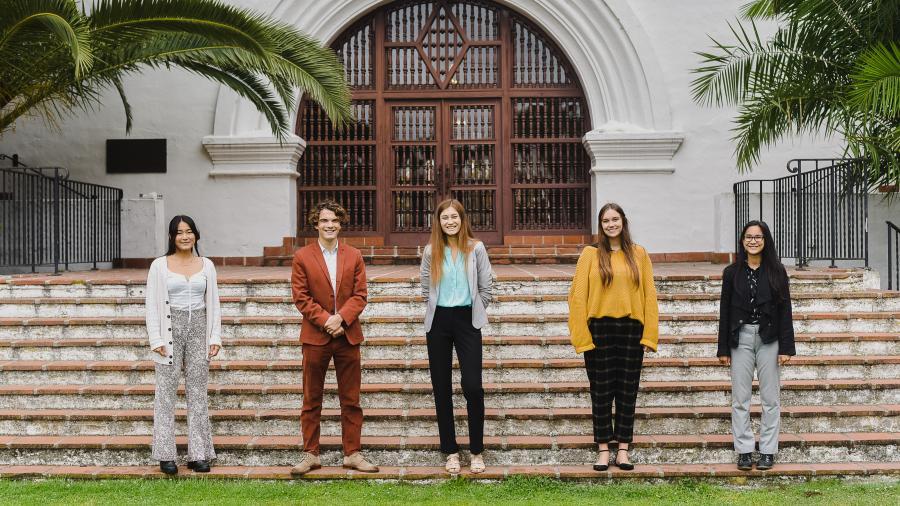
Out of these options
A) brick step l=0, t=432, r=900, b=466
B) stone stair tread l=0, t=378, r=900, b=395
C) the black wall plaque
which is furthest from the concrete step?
the black wall plaque

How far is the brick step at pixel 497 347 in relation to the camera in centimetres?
700

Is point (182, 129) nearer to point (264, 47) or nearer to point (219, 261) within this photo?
point (219, 261)

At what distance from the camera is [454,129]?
1255cm

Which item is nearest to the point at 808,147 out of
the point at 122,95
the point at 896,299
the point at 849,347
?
the point at 896,299

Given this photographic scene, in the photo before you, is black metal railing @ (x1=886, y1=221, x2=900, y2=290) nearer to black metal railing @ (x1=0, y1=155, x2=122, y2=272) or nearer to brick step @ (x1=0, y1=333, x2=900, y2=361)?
brick step @ (x1=0, y1=333, x2=900, y2=361)

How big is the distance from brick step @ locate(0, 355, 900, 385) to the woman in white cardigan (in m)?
1.11

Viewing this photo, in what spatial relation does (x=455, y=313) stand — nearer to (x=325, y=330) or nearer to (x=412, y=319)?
(x=325, y=330)

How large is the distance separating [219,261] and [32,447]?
6278mm

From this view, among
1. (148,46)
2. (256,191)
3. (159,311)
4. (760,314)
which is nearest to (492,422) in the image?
(760,314)

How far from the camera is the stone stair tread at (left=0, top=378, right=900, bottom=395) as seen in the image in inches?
253

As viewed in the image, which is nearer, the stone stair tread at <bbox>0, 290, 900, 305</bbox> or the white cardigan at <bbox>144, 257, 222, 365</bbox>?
the white cardigan at <bbox>144, 257, 222, 365</bbox>

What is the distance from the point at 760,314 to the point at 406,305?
3.30 m

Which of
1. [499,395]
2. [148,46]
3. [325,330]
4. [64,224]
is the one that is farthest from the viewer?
[64,224]

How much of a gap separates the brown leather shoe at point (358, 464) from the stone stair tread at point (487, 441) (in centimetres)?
21
